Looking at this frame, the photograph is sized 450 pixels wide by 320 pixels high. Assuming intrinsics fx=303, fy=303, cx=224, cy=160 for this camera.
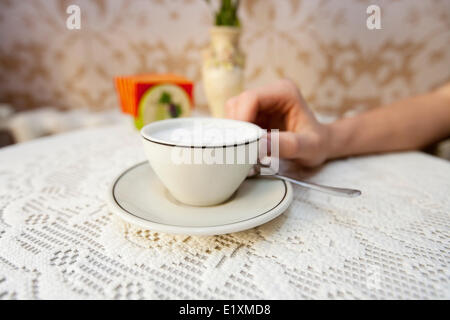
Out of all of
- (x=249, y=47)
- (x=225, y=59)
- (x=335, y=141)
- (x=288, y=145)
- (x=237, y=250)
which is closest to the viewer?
(x=237, y=250)

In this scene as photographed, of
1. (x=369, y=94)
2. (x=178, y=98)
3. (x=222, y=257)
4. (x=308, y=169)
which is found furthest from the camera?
(x=369, y=94)

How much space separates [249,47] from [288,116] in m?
0.67

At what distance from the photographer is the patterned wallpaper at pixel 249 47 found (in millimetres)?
1047

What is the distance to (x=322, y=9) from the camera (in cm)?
105

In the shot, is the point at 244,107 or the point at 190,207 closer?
the point at 190,207

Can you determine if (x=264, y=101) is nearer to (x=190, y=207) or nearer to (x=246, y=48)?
(x=190, y=207)

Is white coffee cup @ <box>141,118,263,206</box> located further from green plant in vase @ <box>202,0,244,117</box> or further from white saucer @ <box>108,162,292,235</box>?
green plant in vase @ <box>202,0,244,117</box>

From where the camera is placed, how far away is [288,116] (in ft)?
1.85

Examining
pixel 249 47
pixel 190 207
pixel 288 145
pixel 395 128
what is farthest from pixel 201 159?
pixel 249 47

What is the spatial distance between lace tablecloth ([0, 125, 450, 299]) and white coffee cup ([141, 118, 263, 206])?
0.06m

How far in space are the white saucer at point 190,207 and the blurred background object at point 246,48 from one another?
0.77 meters

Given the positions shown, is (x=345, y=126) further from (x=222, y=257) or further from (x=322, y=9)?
(x=322, y=9)

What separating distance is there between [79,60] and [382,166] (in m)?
1.22

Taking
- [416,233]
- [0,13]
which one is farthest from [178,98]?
[0,13]
